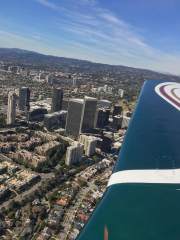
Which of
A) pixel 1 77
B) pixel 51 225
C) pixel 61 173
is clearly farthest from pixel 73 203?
pixel 1 77

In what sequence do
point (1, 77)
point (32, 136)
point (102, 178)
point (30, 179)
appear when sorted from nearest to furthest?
1. point (30, 179)
2. point (102, 178)
3. point (32, 136)
4. point (1, 77)

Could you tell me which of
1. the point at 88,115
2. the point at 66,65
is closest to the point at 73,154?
the point at 88,115

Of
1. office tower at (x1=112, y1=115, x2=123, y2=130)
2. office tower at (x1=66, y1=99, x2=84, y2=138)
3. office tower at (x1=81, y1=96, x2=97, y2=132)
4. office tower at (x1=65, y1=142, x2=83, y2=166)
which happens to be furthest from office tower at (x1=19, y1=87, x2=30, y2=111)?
office tower at (x1=65, y1=142, x2=83, y2=166)

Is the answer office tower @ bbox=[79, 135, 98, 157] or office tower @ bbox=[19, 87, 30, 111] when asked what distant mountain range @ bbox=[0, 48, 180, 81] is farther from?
office tower @ bbox=[79, 135, 98, 157]

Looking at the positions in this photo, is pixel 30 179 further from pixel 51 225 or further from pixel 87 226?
pixel 87 226

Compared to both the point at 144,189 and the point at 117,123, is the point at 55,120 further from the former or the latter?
the point at 144,189
